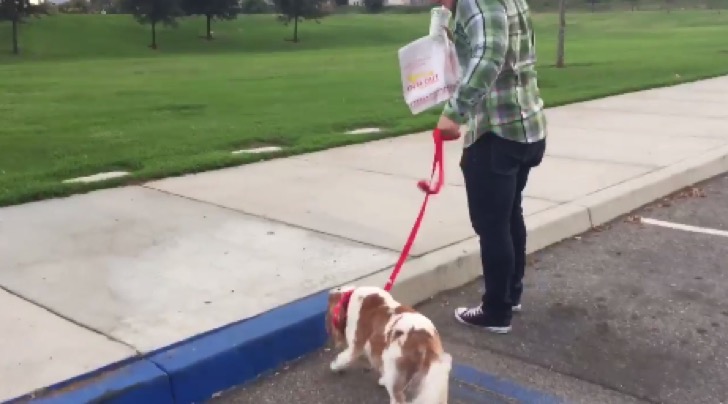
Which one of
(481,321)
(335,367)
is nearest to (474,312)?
(481,321)

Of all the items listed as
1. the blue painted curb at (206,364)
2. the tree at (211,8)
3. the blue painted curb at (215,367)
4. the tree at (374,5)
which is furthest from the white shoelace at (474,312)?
the tree at (374,5)

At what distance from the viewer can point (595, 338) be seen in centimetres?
416

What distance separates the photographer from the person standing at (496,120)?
3.65 metres

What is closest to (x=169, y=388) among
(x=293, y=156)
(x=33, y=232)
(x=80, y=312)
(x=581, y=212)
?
(x=80, y=312)

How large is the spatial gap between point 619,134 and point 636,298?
4998mm

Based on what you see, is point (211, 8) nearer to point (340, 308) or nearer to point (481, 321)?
point (481, 321)

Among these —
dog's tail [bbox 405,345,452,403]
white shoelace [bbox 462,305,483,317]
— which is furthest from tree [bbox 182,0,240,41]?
dog's tail [bbox 405,345,452,403]

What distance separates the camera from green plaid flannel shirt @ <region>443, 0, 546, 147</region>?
143 inches

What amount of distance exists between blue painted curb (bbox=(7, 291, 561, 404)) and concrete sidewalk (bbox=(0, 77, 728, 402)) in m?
0.06

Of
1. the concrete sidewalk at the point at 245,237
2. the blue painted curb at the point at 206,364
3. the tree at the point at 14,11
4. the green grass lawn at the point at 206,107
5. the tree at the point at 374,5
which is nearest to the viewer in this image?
the blue painted curb at the point at 206,364

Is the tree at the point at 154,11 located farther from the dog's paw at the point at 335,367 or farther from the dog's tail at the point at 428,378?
the dog's tail at the point at 428,378

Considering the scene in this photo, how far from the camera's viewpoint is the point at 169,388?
3.41 metres

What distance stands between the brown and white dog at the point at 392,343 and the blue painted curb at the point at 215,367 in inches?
14.3

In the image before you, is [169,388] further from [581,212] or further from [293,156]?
[293,156]
